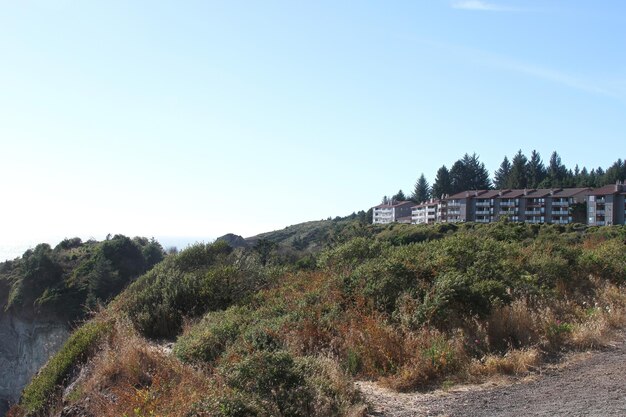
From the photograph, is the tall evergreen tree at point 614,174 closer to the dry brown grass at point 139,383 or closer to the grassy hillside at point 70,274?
the grassy hillside at point 70,274

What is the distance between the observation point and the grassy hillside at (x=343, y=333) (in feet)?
17.6

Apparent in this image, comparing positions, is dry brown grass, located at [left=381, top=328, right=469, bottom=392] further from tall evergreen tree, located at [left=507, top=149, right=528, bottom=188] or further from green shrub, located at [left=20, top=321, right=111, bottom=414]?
tall evergreen tree, located at [left=507, top=149, right=528, bottom=188]

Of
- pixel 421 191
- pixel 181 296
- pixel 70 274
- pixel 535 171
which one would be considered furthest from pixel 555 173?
pixel 181 296

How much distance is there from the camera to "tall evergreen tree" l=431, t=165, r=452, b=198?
104 meters

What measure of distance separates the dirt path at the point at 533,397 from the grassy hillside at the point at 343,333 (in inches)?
12.2

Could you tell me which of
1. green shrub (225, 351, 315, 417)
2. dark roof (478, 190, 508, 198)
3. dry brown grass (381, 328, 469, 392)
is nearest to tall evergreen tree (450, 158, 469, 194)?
dark roof (478, 190, 508, 198)

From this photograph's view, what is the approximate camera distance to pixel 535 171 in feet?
347

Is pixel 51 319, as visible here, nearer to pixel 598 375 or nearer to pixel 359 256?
pixel 359 256

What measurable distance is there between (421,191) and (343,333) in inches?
4364

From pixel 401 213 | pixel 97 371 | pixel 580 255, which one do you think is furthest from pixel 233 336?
pixel 401 213

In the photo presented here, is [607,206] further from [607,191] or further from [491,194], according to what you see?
[491,194]

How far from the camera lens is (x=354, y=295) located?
29.3 feet

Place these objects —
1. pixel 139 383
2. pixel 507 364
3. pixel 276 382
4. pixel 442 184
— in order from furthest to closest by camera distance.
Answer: pixel 442 184
pixel 139 383
pixel 507 364
pixel 276 382

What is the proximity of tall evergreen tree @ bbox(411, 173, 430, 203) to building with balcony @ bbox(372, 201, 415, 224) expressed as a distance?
2658 millimetres
